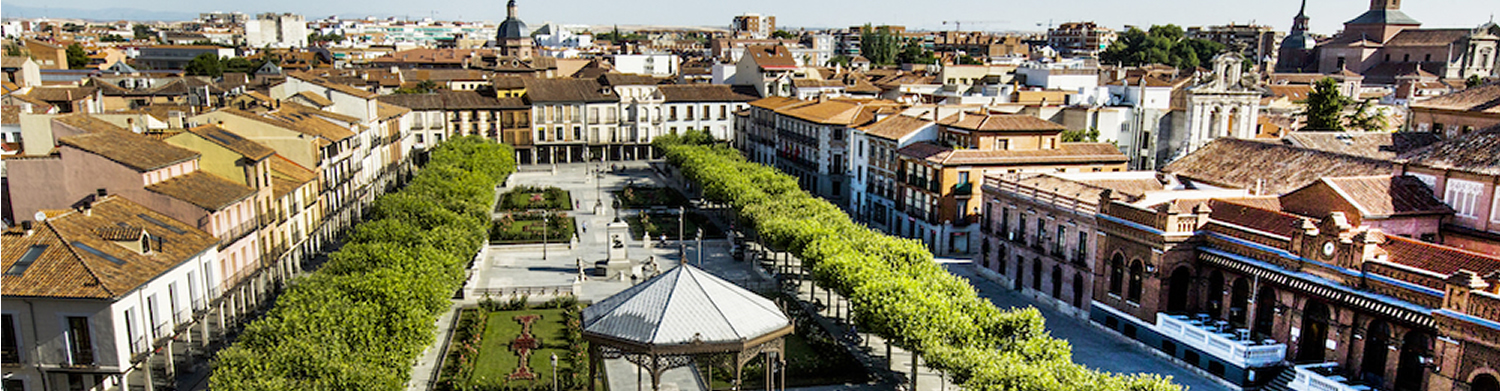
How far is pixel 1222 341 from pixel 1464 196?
13.5 metres

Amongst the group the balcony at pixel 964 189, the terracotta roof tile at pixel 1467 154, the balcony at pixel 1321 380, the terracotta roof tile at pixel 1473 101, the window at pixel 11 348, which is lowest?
the balcony at pixel 1321 380

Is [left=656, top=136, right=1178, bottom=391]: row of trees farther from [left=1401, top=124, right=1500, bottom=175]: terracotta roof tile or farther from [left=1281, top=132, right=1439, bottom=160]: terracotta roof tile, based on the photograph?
[left=1281, top=132, right=1439, bottom=160]: terracotta roof tile

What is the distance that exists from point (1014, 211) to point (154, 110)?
66961 millimetres

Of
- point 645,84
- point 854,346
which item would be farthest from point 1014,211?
point 645,84

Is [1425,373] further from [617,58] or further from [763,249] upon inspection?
[617,58]

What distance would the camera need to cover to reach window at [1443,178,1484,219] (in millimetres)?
41875

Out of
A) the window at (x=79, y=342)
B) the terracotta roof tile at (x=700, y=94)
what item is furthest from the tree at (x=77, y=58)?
the window at (x=79, y=342)

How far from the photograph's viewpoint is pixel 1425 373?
3338 cm

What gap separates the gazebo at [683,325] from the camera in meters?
28.4

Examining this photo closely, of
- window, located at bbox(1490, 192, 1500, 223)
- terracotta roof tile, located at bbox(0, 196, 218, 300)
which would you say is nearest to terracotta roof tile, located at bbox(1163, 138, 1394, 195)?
window, located at bbox(1490, 192, 1500, 223)

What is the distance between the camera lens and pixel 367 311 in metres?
35.7

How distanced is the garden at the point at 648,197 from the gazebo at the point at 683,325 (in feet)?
184

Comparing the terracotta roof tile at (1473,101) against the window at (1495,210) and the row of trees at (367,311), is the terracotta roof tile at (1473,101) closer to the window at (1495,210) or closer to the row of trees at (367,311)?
the window at (1495,210)

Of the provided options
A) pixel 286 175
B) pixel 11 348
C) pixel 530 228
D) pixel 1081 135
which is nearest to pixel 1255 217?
pixel 1081 135
